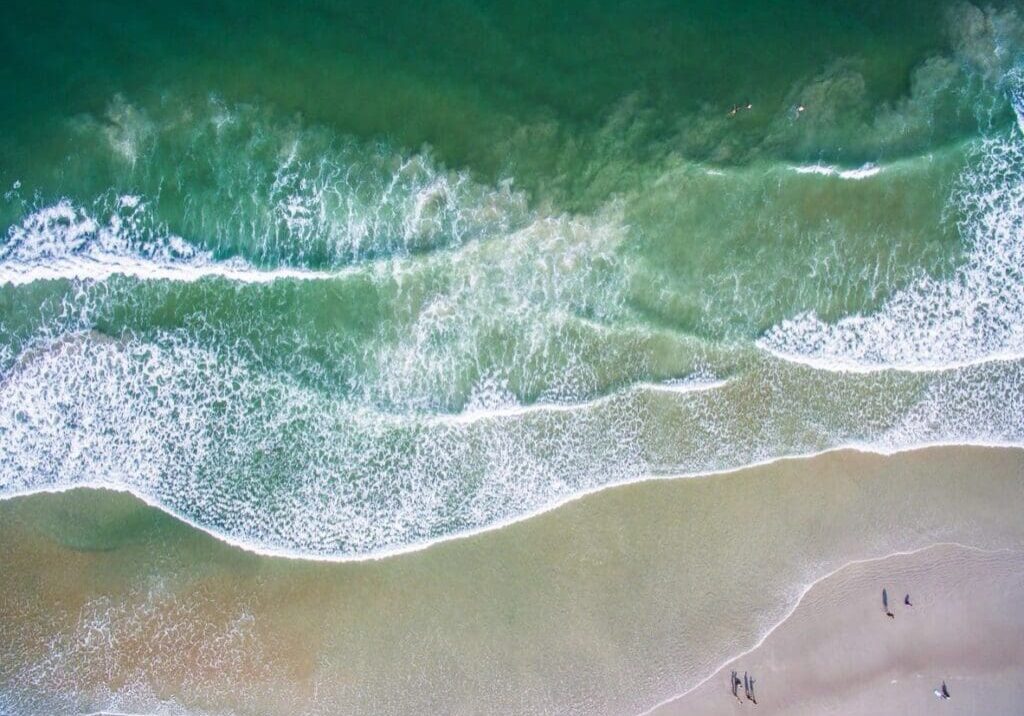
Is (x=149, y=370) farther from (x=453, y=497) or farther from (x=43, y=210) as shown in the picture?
(x=453, y=497)

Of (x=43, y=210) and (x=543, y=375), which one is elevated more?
(x=43, y=210)

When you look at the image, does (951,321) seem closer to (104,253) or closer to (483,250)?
(483,250)

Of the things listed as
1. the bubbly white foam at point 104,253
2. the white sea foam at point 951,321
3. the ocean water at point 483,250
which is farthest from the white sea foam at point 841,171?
the bubbly white foam at point 104,253

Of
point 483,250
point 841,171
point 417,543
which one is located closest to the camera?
point 417,543

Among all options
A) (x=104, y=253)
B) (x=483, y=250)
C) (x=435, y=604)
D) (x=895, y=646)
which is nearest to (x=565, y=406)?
(x=483, y=250)

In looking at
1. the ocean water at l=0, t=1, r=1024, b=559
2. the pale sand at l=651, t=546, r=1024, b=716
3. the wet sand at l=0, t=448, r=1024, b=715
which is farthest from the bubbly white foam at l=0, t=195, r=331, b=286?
the pale sand at l=651, t=546, r=1024, b=716

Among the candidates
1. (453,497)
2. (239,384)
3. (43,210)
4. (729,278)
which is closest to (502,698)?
(453,497)

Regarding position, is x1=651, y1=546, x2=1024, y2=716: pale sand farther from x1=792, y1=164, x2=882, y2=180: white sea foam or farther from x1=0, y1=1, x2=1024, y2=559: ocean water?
x1=792, y1=164, x2=882, y2=180: white sea foam
